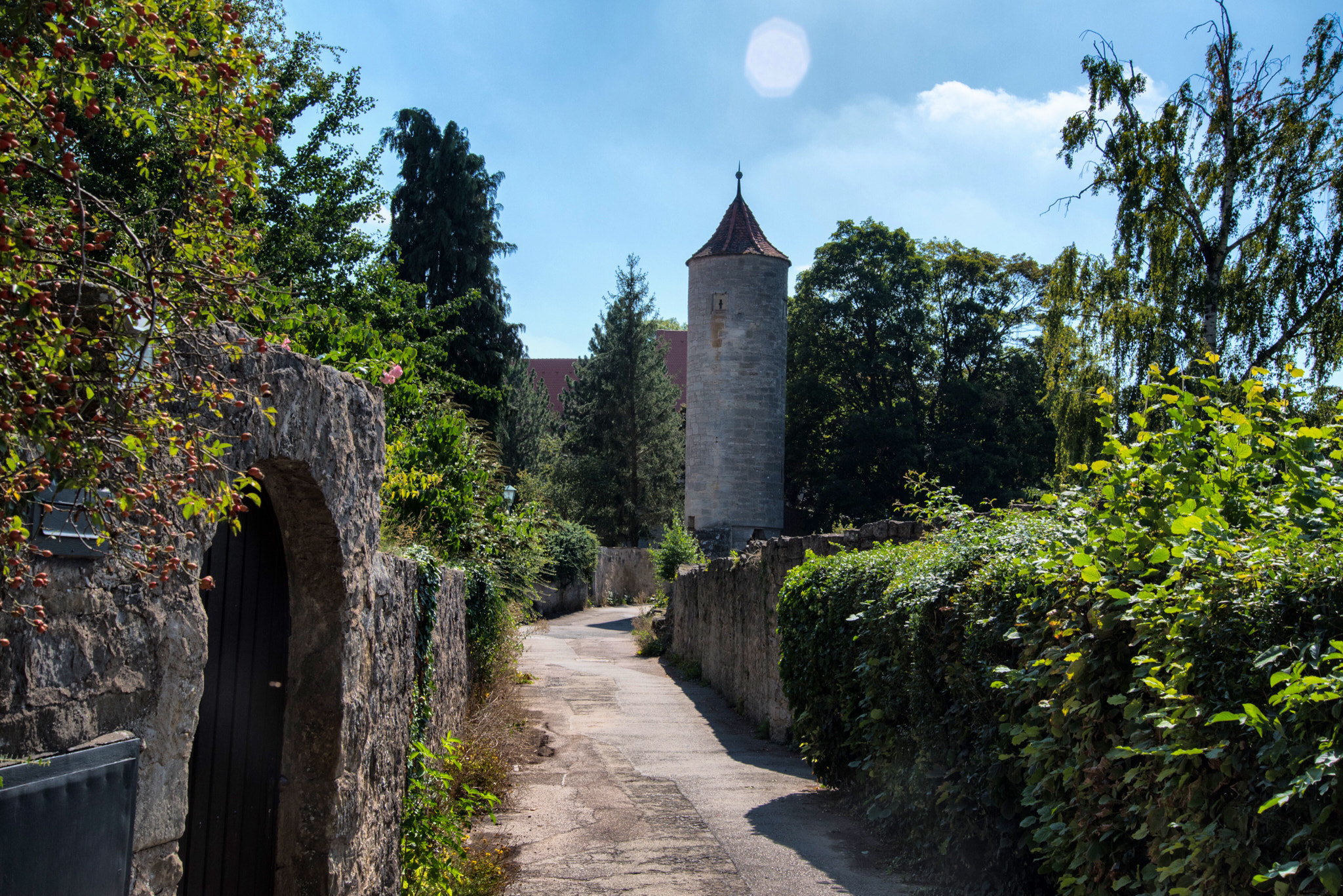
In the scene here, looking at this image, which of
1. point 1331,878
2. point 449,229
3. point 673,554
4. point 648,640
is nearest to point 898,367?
point 673,554

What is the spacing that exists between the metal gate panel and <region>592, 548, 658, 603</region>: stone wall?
3026 cm

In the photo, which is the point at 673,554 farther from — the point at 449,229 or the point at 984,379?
the point at 984,379

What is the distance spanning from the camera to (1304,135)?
14.5m

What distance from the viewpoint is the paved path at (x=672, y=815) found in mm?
4984

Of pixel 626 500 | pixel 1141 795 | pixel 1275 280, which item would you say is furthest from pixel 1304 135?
pixel 626 500

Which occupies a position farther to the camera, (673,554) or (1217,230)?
(673,554)

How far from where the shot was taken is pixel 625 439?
3797 centimetres

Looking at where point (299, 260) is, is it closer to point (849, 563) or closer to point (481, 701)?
point (481, 701)

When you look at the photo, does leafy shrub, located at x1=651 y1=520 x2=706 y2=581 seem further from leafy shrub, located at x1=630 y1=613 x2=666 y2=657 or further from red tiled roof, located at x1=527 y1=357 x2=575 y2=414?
red tiled roof, located at x1=527 y1=357 x2=575 y2=414

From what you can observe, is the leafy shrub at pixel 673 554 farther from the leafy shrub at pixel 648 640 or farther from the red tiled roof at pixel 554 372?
the red tiled roof at pixel 554 372

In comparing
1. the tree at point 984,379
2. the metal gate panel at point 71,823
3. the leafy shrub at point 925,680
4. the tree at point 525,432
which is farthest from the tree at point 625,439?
the metal gate panel at point 71,823

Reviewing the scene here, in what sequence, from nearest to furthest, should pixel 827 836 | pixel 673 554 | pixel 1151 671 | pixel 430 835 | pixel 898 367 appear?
pixel 1151 671
pixel 430 835
pixel 827 836
pixel 673 554
pixel 898 367

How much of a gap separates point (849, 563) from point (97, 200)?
538 cm

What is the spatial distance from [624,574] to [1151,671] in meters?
33.2
